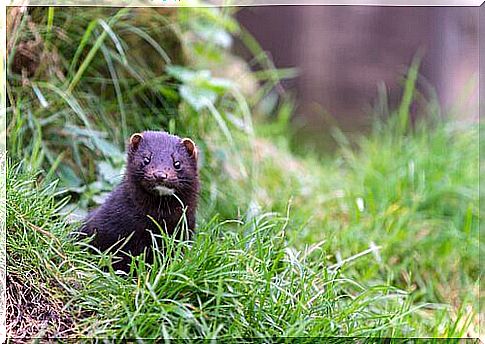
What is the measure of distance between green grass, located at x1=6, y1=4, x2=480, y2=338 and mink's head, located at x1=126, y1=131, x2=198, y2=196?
0.16 m

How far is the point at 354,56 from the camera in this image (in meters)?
Answer: 5.29

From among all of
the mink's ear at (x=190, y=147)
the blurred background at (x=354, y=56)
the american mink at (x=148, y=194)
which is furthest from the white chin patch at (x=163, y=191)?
the blurred background at (x=354, y=56)

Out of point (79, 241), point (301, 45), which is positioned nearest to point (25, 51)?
point (79, 241)

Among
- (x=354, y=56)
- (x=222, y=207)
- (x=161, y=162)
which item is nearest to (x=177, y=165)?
(x=161, y=162)

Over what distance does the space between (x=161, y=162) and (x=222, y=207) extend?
56cm

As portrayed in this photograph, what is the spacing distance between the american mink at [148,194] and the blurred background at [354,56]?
1.83 meters

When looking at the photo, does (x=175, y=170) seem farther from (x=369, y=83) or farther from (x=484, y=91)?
(x=369, y=83)

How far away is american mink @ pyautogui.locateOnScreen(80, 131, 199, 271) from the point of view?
2.28 m

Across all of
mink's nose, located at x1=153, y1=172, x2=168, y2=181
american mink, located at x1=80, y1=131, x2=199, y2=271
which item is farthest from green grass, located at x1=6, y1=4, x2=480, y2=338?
mink's nose, located at x1=153, y1=172, x2=168, y2=181

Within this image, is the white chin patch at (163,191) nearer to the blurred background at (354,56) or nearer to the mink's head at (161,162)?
the mink's head at (161,162)

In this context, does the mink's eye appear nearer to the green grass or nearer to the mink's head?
the mink's head

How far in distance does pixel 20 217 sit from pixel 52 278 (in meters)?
0.21

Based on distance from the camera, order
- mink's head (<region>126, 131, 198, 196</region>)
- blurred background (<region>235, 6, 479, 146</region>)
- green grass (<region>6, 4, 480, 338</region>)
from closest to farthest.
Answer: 1. green grass (<region>6, 4, 480, 338</region>)
2. mink's head (<region>126, 131, 198, 196</region>)
3. blurred background (<region>235, 6, 479, 146</region>)

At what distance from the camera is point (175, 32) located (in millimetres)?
3299
